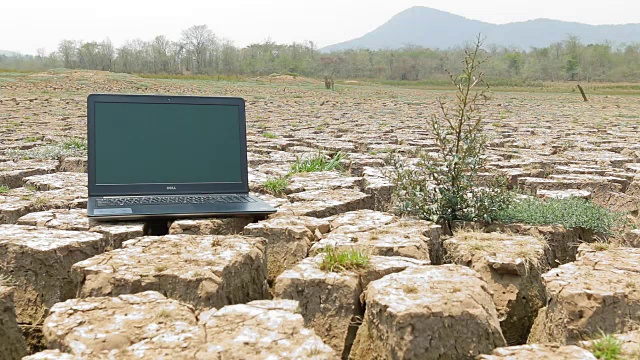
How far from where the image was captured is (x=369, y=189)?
14.4ft

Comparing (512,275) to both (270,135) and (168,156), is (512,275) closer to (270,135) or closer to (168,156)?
(168,156)

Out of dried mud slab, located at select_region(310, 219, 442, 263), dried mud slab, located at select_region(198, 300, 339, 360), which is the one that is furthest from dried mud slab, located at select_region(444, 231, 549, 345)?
dried mud slab, located at select_region(198, 300, 339, 360)

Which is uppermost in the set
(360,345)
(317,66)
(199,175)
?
Result: (317,66)

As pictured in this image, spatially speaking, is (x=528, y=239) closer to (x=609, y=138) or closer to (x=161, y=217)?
(x=161, y=217)

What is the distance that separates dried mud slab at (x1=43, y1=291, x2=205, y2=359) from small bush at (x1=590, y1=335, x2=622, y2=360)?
120 cm

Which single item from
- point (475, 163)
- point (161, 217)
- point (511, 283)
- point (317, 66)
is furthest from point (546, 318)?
point (317, 66)

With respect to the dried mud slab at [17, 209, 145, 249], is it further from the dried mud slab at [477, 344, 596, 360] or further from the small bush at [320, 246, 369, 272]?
the dried mud slab at [477, 344, 596, 360]

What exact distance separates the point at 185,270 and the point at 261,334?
61 centimetres

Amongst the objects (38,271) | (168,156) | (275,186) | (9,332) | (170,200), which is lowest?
(9,332)

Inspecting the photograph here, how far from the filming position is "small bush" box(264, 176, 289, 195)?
4430 millimetres

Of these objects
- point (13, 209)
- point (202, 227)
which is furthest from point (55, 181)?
point (202, 227)

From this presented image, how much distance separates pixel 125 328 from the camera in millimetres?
1835

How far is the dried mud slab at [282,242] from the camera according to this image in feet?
9.66

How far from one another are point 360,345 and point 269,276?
92 cm
